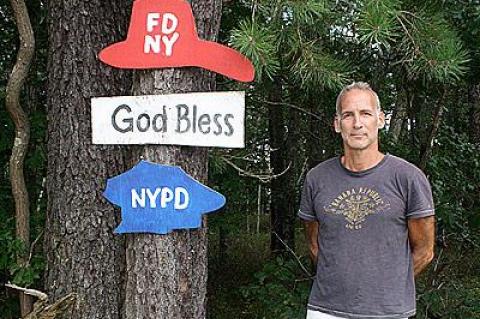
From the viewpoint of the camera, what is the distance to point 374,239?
6.59 ft

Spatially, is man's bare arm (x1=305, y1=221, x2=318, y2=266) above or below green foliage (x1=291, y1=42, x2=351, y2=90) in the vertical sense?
below

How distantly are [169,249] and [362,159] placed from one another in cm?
74

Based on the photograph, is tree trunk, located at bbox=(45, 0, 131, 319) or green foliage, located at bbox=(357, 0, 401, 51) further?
tree trunk, located at bbox=(45, 0, 131, 319)

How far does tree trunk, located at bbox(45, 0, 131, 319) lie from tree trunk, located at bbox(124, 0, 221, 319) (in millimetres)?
363

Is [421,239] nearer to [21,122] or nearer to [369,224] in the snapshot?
[369,224]

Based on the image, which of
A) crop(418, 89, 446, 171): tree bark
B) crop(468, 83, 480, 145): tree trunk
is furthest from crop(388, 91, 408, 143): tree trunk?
crop(468, 83, 480, 145): tree trunk

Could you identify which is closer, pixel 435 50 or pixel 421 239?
pixel 421 239

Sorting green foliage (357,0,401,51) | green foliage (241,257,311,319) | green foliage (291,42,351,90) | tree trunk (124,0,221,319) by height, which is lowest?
green foliage (241,257,311,319)

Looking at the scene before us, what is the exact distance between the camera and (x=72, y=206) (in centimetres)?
258

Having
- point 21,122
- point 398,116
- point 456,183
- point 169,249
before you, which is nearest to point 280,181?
point 398,116

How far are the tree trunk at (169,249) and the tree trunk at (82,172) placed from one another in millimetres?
363

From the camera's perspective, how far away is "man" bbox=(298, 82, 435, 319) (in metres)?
2.00

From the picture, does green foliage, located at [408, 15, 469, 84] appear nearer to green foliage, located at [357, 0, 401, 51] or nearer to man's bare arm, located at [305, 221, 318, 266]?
green foliage, located at [357, 0, 401, 51]

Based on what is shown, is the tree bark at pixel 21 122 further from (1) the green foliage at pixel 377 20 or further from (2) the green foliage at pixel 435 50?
(2) the green foliage at pixel 435 50
